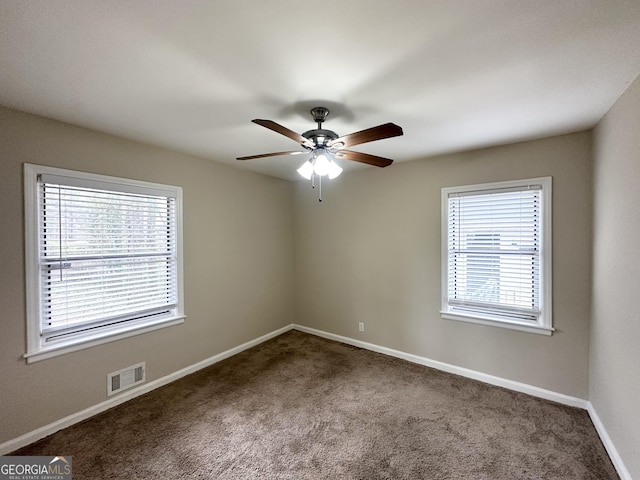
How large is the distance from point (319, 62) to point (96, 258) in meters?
2.40

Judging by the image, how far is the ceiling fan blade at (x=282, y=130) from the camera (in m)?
1.61

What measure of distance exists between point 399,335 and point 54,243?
11.7 ft

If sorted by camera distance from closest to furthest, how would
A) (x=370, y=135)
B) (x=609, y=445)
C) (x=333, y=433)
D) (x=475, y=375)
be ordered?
(x=370, y=135)
(x=609, y=445)
(x=333, y=433)
(x=475, y=375)

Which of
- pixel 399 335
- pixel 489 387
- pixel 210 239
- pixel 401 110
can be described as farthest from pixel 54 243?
pixel 489 387

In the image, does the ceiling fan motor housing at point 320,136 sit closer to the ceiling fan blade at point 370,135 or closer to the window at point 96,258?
the ceiling fan blade at point 370,135

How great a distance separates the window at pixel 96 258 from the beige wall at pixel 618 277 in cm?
365

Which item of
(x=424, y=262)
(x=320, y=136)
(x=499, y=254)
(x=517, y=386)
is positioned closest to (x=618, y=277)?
(x=499, y=254)

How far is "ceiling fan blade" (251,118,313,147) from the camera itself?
1.61m

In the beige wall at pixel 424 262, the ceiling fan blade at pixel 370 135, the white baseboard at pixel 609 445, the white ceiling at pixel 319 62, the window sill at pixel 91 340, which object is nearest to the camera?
the white ceiling at pixel 319 62
